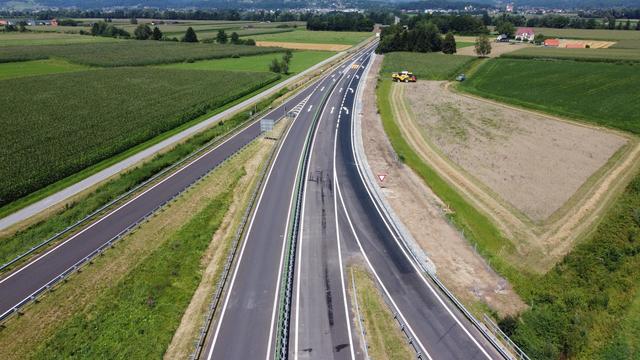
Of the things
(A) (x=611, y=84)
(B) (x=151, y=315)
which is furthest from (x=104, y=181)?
(A) (x=611, y=84)

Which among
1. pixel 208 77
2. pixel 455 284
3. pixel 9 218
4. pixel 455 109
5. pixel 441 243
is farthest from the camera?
pixel 208 77

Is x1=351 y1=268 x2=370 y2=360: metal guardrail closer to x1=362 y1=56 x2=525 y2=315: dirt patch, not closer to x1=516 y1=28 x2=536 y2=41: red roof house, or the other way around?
x1=362 y1=56 x2=525 y2=315: dirt patch

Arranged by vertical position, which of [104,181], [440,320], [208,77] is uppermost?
[208,77]

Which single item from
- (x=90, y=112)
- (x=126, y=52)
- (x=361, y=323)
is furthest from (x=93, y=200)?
(x=126, y=52)

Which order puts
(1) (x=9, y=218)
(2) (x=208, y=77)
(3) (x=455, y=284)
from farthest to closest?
(2) (x=208, y=77) → (1) (x=9, y=218) → (3) (x=455, y=284)

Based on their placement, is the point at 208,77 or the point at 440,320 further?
the point at 208,77

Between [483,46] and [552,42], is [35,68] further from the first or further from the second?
[552,42]

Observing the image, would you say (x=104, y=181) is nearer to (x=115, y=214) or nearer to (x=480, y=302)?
(x=115, y=214)
